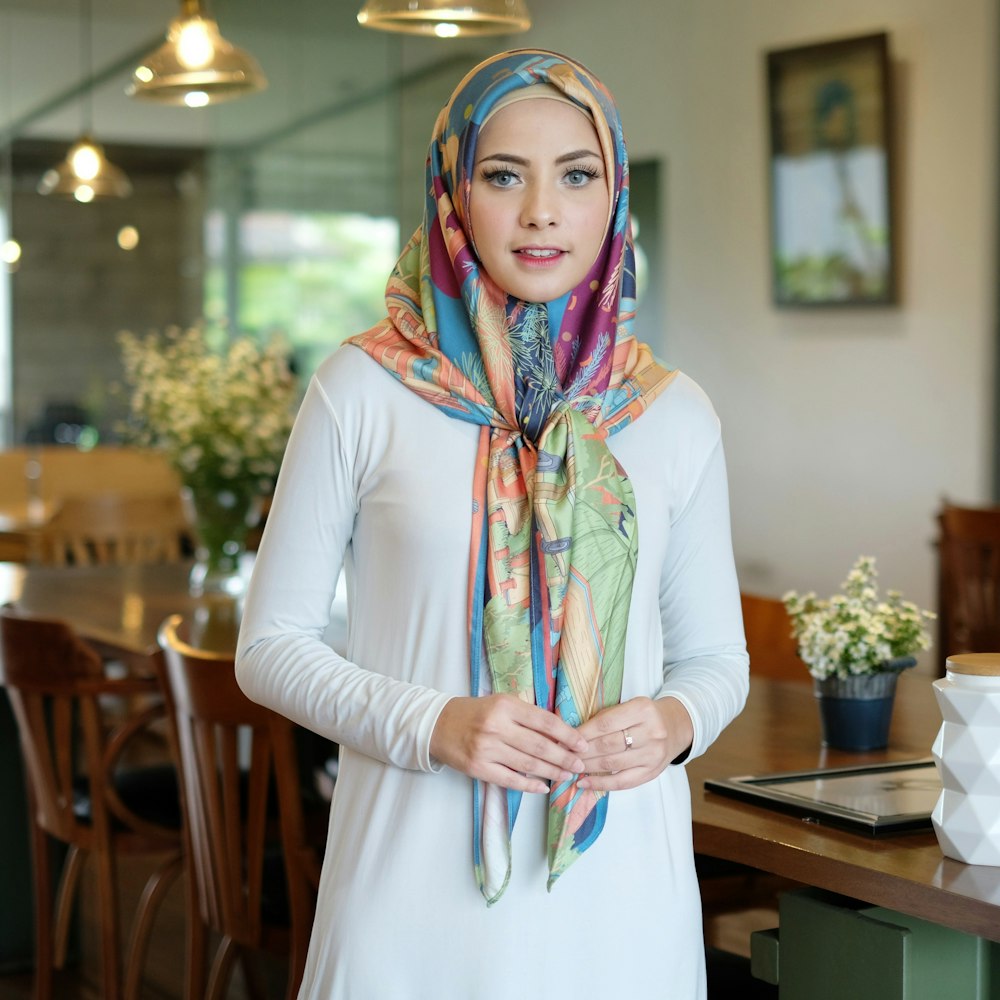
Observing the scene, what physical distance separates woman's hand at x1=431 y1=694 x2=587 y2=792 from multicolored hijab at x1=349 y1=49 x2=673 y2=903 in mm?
46

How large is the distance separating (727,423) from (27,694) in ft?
12.5

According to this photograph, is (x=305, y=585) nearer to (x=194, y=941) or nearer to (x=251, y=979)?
(x=194, y=941)

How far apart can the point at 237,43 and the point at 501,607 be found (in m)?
6.96

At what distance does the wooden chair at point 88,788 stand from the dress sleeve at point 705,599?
157cm

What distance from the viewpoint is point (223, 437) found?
353 cm

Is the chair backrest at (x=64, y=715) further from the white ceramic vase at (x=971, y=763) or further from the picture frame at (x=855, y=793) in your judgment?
the white ceramic vase at (x=971, y=763)

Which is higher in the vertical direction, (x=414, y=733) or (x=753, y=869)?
(x=414, y=733)

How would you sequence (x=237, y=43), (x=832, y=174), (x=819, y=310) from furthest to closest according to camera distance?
(x=237, y=43) → (x=819, y=310) → (x=832, y=174)

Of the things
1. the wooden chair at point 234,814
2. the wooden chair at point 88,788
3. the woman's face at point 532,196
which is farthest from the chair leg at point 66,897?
the woman's face at point 532,196

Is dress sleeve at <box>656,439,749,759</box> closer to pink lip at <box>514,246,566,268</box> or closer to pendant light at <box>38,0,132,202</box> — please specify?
pink lip at <box>514,246,566,268</box>

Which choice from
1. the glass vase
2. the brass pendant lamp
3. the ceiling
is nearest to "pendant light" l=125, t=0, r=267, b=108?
the glass vase

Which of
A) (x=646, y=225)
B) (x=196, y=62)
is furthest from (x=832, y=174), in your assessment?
(x=196, y=62)

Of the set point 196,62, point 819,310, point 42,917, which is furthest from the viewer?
point 819,310

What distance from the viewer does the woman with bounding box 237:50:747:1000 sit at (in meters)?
1.38
